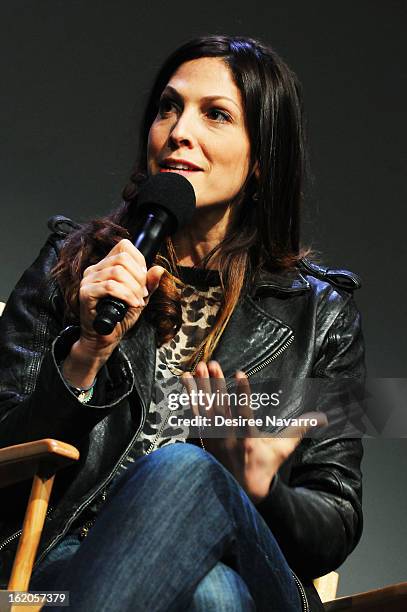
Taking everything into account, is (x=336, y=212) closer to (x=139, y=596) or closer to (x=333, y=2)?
(x=333, y=2)

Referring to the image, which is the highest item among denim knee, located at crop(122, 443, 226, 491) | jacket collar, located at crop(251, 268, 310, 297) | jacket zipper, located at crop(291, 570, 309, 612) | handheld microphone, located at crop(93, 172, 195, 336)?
handheld microphone, located at crop(93, 172, 195, 336)

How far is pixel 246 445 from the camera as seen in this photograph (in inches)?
34.8

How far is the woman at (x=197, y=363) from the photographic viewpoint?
97 centimetres

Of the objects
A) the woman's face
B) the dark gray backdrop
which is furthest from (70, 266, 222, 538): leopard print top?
the dark gray backdrop

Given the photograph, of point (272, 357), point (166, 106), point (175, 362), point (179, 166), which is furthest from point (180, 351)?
point (166, 106)

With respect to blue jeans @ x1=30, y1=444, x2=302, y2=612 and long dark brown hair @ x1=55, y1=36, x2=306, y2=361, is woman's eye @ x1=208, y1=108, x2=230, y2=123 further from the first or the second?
blue jeans @ x1=30, y1=444, x2=302, y2=612

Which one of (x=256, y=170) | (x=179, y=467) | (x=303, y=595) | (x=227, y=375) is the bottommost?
(x=303, y=595)

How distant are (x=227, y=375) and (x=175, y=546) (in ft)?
1.58

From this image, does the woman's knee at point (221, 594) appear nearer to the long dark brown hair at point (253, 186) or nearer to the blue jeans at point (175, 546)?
the blue jeans at point (175, 546)

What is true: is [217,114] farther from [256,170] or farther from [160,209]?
[160,209]

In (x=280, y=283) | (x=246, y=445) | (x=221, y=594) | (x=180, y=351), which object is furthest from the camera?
(x=280, y=283)

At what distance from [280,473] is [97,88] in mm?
1418

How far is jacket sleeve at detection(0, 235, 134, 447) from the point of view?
120 centimetres

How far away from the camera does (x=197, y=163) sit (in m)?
1.45
